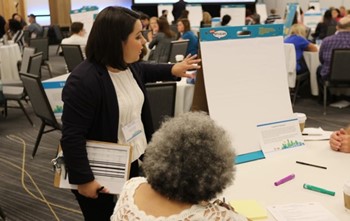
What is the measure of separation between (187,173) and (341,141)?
1158mm

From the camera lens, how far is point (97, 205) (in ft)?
6.15

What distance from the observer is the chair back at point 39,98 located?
3.59 metres

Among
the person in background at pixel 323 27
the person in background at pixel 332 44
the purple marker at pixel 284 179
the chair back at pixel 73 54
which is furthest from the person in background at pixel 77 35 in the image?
the purple marker at pixel 284 179

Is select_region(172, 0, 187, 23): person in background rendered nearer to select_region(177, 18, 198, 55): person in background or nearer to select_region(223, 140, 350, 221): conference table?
select_region(177, 18, 198, 55): person in background

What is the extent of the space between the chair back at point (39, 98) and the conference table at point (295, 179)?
233 centimetres

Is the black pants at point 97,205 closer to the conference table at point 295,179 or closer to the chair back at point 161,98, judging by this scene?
the conference table at point 295,179

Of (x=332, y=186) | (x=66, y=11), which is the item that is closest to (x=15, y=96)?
(x=332, y=186)

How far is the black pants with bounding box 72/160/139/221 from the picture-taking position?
1855 mm

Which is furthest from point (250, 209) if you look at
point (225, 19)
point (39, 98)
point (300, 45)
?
point (225, 19)

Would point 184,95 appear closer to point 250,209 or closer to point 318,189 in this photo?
point 318,189

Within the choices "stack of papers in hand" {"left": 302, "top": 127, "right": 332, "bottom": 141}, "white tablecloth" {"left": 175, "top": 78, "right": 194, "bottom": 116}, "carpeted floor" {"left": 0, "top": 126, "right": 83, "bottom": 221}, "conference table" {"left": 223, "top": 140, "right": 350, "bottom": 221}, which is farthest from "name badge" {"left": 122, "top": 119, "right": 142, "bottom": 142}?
"white tablecloth" {"left": 175, "top": 78, "right": 194, "bottom": 116}

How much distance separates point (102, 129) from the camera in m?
1.73

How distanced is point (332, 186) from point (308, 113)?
13.9 feet

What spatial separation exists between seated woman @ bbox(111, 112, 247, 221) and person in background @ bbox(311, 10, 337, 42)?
27.7 ft
